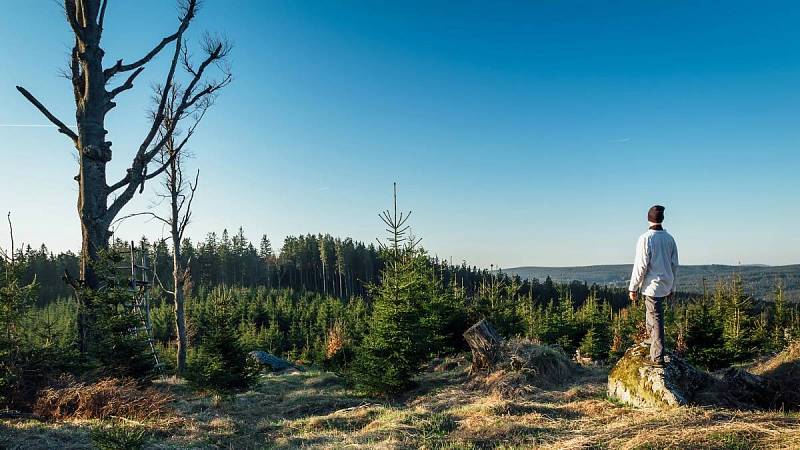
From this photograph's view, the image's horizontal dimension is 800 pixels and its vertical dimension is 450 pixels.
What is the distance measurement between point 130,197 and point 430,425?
24.9 ft

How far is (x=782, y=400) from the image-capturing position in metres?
6.24

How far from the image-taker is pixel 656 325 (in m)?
6.19

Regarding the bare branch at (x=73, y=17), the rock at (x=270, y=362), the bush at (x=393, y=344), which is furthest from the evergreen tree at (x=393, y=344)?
the rock at (x=270, y=362)

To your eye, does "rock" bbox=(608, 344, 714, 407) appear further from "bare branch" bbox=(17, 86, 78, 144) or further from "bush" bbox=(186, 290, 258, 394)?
"bare branch" bbox=(17, 86, 78, 144)

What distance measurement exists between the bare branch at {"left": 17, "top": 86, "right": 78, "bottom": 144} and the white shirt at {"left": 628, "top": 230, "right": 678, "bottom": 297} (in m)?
10.5

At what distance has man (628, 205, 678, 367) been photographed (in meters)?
6.05

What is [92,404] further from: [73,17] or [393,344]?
[73,17]

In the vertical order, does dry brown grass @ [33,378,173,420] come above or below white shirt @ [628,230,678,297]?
below

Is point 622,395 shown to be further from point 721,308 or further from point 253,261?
point 253,261

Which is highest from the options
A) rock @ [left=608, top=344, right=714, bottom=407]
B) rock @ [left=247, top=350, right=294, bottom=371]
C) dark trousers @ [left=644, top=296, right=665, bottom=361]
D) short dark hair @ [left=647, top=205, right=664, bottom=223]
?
short dark hair @ [left=647, top=205, right=664, bottom=223]

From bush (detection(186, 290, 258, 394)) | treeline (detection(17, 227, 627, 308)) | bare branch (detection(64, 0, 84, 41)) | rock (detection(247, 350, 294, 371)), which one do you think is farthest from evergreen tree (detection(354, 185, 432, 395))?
treeline (detection(17, 227, 627, 308))

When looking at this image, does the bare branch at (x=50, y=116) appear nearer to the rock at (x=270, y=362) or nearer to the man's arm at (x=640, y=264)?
the man's arm at (x=640, y=264)

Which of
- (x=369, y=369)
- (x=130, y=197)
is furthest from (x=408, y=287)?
(x=130, y=197)

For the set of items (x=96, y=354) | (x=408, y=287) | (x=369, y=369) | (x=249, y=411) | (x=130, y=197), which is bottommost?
(x=249, y=411)
